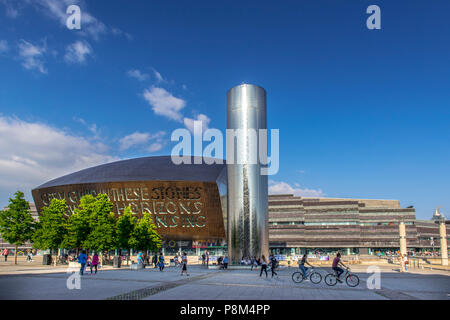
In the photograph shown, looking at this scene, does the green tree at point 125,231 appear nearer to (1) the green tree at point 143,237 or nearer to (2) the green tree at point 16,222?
(1) the green tree at point 143,237

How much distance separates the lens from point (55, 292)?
53.1 ft

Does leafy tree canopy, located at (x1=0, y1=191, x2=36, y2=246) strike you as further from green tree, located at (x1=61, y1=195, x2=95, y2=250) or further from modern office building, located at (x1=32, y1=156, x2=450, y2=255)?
modern office building, located at (x1=32, y1=156, x2=450, y2=255)

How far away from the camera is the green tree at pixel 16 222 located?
4672 centimetres

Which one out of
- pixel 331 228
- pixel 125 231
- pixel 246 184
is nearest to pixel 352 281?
pixel 246 184

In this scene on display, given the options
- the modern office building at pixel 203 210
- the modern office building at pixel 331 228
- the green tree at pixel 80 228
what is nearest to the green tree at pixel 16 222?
the green tree at pixel 80 228

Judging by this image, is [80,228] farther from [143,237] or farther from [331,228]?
[331,228]

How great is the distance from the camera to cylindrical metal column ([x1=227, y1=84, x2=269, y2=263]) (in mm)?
40156

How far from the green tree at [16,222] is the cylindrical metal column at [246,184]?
2660cm

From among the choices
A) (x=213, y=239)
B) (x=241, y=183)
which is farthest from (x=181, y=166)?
(x=241, y=183)

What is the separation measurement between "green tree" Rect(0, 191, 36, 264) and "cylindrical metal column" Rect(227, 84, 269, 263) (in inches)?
1047

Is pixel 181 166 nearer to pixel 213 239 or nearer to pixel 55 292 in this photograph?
pixel 213 239

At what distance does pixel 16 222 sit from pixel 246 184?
29847 mm

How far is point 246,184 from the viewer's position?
40.6m
